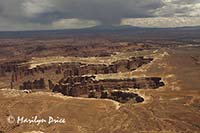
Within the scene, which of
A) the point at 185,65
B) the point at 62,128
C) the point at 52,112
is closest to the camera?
the point at 62,128

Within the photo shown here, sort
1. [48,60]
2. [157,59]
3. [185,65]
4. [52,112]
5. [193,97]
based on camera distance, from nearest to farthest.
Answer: [52,112] < [193,97] < [185,65] < [157,59] < [48,60]

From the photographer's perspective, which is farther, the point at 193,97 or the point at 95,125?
the point at 193,97

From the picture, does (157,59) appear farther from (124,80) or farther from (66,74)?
(124,80)

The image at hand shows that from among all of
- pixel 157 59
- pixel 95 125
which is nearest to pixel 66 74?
pixel 157 59


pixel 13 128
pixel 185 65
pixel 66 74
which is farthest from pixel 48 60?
pixel 13 128

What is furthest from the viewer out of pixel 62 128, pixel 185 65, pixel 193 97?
pixel 185 65

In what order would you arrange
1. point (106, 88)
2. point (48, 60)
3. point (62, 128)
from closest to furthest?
point (62, 128) → point (106, 88) → point (48, 60)

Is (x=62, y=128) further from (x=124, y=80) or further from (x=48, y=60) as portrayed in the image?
(x=48, y=60)

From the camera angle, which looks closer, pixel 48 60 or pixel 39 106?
pixel 39 106
